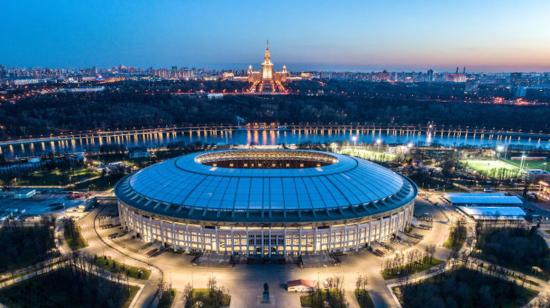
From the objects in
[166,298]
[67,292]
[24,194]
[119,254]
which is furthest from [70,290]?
[24,194]

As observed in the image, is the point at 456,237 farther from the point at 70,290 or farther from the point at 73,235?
the point at 73,235

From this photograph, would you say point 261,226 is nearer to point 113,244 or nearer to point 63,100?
point 113,244

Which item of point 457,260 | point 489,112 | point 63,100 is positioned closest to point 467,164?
point 457,260

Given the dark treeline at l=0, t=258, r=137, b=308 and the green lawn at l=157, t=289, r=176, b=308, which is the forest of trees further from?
the dark treeline at l=0, t=258, r=137, b=308

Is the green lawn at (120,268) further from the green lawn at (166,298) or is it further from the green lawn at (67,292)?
the green lawn at (166,298)

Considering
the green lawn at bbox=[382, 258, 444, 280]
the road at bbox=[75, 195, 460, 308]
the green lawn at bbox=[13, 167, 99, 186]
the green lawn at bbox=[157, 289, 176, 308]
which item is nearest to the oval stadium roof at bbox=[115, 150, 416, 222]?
the road at bbox=[75, 195, 460, 308]

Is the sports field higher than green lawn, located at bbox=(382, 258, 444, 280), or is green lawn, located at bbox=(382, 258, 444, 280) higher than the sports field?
green lawn, located at bbox=(382, 258, 444, 280)
